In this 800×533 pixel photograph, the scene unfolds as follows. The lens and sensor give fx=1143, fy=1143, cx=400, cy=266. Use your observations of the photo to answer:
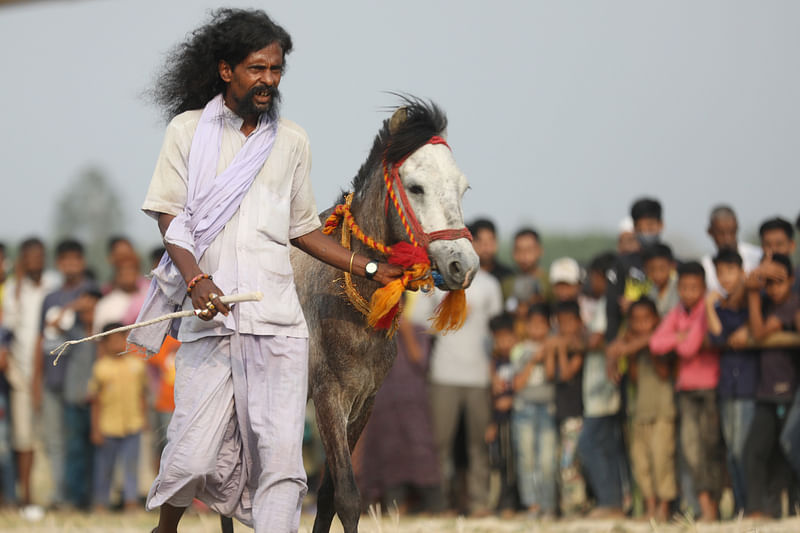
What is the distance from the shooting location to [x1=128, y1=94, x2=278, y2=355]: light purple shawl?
518cm

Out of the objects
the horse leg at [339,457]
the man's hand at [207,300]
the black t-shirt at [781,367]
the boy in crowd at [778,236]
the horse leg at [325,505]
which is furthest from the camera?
the boy in crowd at [778,236]

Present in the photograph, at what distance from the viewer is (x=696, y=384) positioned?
373 inches

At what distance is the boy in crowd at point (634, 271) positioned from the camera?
33.7 ft

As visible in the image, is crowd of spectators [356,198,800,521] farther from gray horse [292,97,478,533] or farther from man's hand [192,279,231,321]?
man's hand [192,279,231,321]

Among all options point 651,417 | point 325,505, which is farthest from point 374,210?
point 651,417

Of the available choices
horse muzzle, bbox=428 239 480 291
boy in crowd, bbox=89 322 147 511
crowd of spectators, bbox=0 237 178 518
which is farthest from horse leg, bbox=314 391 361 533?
boy in crowd, bbox=89 322 147 511

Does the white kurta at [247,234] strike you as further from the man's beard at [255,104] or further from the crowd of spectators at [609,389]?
the crowd of spectators at [609,389]

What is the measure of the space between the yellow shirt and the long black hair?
6.86 metres

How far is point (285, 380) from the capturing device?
209 inches

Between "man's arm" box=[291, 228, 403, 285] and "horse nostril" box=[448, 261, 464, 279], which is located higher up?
"man's arm" box=[291, 228, 403, 285]

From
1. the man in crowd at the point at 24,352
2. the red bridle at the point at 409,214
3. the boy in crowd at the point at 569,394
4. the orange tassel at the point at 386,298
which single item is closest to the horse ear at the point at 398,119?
the red bridle at the point at 409,214

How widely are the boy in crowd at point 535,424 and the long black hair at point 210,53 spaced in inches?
232

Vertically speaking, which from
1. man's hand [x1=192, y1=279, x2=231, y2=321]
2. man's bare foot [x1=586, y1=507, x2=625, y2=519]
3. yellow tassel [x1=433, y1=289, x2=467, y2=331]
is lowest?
man's bare foot [x1=586, y1=507, x2=625, y2=519]

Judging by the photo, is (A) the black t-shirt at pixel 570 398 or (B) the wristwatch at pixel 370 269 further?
(A) the black t-shirt at pixel 570 398
